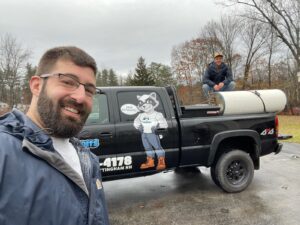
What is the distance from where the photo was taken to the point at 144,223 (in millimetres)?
4438

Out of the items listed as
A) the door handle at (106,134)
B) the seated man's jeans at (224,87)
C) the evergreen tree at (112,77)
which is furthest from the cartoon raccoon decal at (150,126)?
the evergreen tree at (112,77)

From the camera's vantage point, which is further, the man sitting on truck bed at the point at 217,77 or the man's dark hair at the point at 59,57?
the man sitting on truck bed at the point at 217,77

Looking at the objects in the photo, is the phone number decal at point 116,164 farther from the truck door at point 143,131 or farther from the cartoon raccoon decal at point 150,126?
the cartoon raccoon decal at point 150,126

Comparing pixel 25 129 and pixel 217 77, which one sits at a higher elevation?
pixel 217 77

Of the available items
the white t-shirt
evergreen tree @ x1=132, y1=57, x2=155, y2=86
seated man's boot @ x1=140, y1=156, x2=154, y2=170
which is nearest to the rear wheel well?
seated man's boot @ x1=140, y1=156, x2=154, y2=170

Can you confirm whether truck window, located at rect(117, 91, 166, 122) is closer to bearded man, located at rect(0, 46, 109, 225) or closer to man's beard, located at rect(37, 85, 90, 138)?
bearded man, located at rect(0, 46, 109, 225)

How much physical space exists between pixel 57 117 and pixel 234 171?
4.68 metres

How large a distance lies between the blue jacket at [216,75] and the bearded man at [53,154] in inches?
250

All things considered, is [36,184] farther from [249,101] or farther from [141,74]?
[141,74]

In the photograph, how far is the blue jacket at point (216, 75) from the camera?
25.3ft

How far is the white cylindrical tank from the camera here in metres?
5.55

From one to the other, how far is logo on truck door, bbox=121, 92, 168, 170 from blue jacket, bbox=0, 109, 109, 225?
3.50m

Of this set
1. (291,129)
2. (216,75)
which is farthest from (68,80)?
(291,129)

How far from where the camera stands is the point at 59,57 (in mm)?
1558
